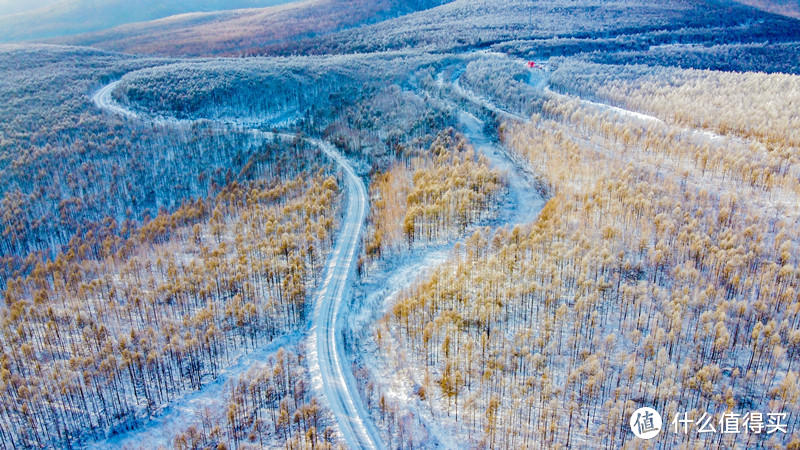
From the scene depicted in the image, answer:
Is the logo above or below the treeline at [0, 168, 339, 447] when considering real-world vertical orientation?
below

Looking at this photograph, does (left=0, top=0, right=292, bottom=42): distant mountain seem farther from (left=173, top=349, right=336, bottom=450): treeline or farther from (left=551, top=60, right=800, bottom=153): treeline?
(left=173, top=349, right=336, bottom=450): treeline

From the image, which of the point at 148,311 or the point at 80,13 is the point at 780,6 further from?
the point at 80,13

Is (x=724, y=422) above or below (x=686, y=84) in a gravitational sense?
below

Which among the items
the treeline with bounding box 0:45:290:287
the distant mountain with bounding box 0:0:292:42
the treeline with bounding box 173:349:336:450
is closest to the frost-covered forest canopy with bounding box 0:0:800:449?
the treeline with bounding box 173:349:336:450

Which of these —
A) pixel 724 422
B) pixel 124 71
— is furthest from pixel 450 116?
pixel 124 71

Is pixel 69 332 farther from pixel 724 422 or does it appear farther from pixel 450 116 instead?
pixel 450 116

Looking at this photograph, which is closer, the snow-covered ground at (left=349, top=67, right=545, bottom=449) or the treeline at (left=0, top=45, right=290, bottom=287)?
the snow-covered ground at (left=349, top=67, right=545, bottom=449)
